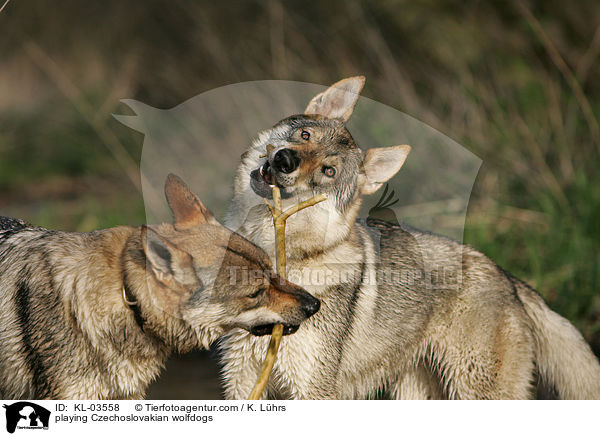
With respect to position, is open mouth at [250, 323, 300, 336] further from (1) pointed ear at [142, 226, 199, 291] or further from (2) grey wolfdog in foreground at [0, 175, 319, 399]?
(1) pointed ear at [142, 226, 199, 291]

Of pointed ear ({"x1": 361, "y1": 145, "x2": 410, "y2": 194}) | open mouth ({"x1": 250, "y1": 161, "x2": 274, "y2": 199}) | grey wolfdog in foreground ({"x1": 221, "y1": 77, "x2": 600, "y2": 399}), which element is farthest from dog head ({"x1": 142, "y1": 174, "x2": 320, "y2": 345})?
pointed ear ({"x1": 361, "y1": 145, "x2": 410, "y2": 194})

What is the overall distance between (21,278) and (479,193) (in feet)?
9.87

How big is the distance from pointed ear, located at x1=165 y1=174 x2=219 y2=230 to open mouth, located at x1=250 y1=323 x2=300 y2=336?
0.48 meters

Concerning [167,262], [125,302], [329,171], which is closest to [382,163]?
[329,171]

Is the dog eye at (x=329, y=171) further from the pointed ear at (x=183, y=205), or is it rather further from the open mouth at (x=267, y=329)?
the open mouth at (x=267, y=329)

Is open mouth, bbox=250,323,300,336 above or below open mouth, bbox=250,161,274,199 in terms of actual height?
below

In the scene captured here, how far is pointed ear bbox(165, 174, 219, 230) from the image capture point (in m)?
2.35

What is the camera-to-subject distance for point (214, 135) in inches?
105

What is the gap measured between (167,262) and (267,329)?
51 centimetres
